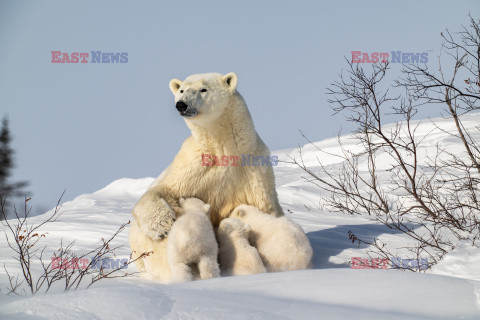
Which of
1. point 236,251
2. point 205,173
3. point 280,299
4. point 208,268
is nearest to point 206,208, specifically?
point 205,173

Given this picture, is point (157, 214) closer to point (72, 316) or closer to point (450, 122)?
point (72, 316)

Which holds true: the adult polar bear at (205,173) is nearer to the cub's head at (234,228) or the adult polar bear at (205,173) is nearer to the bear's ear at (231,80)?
the bear's ear at (231,80)

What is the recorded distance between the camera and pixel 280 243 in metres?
3.88

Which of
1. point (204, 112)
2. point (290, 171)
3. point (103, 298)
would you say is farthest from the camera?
point (290, 171)

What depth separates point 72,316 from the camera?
5.98 feet

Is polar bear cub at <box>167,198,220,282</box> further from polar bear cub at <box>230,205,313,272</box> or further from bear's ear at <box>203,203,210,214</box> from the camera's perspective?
polar bear cub at <box>230,205,313,272</box>

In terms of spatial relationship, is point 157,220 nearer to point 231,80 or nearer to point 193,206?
point 193,206

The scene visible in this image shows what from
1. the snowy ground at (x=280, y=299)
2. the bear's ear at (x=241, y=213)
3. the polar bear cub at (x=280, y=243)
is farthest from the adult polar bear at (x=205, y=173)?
the snowy ground at (x=280, y=299)

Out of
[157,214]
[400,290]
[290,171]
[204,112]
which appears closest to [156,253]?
[157,214]

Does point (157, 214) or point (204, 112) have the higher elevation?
point (204, 112)

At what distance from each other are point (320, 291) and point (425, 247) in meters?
3.03

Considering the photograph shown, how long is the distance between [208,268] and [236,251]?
1.15 ft

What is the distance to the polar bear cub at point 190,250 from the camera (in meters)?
3.53

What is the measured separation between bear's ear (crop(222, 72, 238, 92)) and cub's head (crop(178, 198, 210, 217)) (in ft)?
3.64
